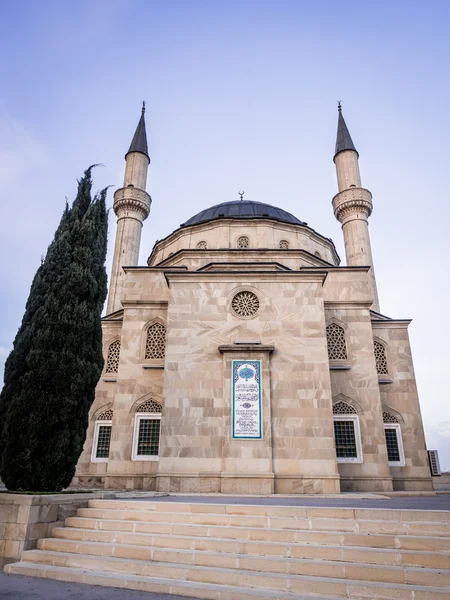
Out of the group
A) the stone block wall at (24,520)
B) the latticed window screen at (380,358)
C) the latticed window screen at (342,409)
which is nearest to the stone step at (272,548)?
the stone block wall at (24,520)

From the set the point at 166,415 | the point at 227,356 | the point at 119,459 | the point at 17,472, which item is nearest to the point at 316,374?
the point at 227,356

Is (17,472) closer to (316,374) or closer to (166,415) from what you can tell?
(166,415)

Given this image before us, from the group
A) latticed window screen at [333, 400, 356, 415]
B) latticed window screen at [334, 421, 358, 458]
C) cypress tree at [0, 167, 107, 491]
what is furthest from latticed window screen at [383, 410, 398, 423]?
cypress tree at [0, 167, 107, 491]

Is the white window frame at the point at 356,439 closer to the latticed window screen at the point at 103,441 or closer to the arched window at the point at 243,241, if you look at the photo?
the latticed window screen at the point at 103,441

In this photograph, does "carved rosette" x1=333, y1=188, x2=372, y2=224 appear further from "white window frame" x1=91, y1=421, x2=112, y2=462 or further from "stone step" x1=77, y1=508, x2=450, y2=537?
"stone step" x1=77, y1=508, x2=450, y2=537

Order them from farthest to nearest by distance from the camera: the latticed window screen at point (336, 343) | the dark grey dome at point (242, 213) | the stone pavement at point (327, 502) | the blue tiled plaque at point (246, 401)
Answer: the dark grey dome at point (242, 213) → the latticed window screen at point (336, 343) → the blue tiled plaque at point (246, 401) → the stone pavement at point (327, 502)

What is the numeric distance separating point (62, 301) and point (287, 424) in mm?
6467

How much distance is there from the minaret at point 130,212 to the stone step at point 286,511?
1379 centimetres

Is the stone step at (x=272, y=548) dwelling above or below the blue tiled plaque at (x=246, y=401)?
below

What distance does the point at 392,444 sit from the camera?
13969mm

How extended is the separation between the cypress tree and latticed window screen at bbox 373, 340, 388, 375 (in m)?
10.7

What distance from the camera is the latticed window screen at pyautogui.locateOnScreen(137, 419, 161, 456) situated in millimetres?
12445

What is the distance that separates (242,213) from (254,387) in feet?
36.0

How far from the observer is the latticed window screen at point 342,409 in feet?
42.8
